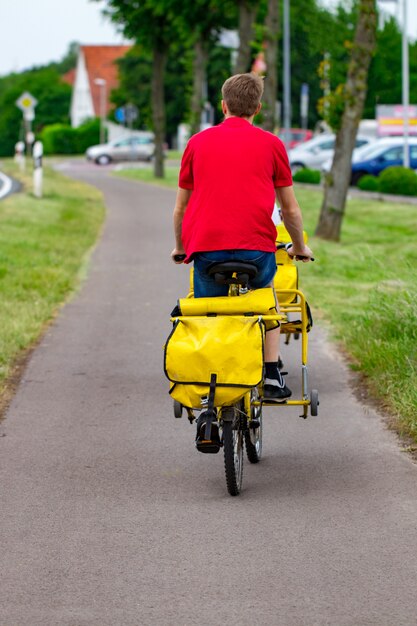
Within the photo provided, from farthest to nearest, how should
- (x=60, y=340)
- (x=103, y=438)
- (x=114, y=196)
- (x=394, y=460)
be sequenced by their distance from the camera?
(x=114, y=196) → (x=60, y=340) → (x=103, y=438) → (x=394, y=460)

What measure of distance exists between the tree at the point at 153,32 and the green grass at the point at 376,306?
76.0 ft

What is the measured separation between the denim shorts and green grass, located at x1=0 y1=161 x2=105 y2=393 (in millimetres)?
2939

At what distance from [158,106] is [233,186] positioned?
44840 millimetres

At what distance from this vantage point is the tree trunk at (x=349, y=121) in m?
20.1

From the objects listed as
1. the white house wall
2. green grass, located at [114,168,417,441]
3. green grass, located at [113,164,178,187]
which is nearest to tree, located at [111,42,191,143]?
green grass, located at [113,164,178,187]

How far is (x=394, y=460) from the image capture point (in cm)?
673

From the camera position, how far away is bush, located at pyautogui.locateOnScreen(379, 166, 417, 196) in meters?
33.1

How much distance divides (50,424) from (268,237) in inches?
90.7

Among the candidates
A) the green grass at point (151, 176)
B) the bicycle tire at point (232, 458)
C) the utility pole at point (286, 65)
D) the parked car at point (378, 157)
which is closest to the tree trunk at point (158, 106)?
the green grass at point (151, 176)

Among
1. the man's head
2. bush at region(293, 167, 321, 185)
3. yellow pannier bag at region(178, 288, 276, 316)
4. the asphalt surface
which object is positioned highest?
the man's head

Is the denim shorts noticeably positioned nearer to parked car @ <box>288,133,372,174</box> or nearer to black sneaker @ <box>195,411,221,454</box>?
black sneaker @ <box>195,411,221,454</box>

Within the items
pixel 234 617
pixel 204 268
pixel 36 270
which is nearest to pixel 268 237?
pixel 204 268

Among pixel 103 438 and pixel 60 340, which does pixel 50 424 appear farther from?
pixel 60 340

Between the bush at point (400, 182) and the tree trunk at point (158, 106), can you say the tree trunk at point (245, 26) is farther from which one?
the tree trunk at point (158, 106)
